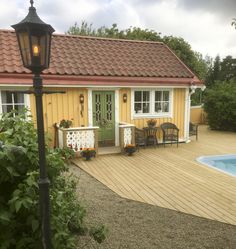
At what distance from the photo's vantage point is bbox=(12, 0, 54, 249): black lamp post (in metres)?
2.24

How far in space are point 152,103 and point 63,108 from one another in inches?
130

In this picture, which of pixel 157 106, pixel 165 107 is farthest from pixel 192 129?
pixel 157 106

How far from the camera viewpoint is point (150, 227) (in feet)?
12.6

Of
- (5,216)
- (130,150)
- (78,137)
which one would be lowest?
(130,150)

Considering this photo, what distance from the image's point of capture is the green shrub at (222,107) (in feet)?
44.9

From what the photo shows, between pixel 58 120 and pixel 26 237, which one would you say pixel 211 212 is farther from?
pixel 58 120

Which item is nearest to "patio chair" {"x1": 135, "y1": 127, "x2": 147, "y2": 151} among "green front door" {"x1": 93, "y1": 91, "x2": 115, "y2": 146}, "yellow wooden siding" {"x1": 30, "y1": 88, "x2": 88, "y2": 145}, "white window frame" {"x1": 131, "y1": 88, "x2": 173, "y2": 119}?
"white window frame" {"x1": 131, "y1": 88, "x2": 173, "y2": 119}

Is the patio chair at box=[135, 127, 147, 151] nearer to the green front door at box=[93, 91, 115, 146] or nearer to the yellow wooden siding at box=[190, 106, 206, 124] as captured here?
the green front door at box=[93, 91, 115, 146]

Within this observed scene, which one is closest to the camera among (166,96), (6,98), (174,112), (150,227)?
(150,227)

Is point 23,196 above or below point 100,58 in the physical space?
below

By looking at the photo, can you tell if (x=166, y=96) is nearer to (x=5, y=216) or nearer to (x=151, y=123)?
(x=151, y=123)

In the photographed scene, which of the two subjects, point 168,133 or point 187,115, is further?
point 187,115

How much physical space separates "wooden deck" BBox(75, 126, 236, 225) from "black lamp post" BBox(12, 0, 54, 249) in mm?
2822

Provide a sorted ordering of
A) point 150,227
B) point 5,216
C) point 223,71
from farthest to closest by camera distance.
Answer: point 223,71
point 150,227
point 5,216
